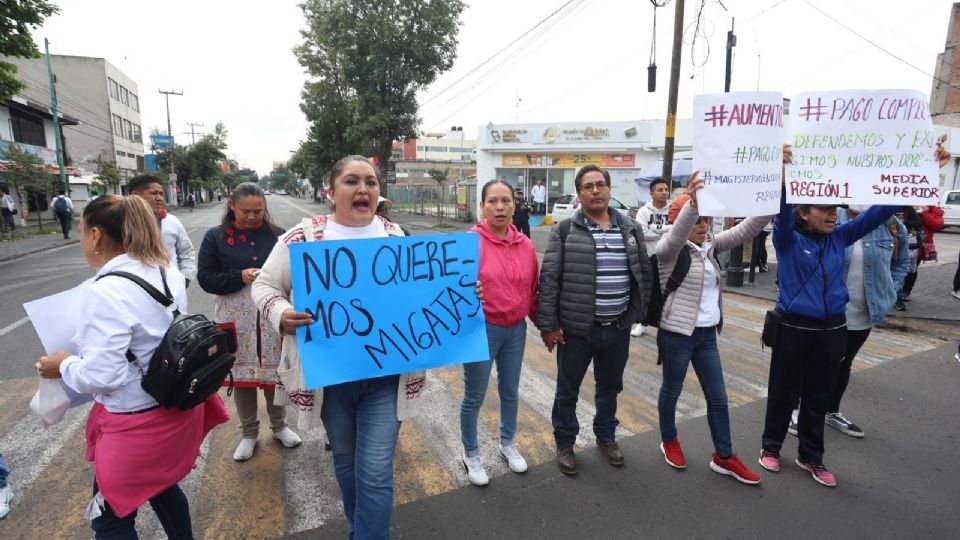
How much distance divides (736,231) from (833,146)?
0.70 m

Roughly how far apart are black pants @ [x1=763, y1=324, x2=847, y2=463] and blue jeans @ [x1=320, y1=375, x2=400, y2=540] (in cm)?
255

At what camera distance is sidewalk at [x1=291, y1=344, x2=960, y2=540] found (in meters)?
2.76

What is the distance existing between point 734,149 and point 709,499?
2.08 meters

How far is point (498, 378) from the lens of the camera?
128 inches

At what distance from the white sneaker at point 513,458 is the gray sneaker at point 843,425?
2463 mm

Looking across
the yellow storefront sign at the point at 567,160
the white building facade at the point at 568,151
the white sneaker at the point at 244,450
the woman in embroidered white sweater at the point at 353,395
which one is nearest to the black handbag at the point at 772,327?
the woman in embroidered white sweater at the point at 353,395

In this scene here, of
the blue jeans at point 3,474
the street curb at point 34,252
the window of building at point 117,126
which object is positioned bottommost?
the street curb at point 34,252

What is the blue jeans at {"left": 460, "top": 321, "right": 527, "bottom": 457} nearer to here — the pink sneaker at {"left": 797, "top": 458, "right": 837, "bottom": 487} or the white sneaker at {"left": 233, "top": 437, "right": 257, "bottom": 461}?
the white sneaker at {"left": 233, "top": 437, "right": 257, "bottom": 461}

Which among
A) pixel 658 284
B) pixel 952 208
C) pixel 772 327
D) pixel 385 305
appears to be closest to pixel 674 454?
pixel 772 327

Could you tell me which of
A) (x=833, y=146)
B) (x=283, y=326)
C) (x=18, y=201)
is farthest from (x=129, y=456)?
(x=18, y=201)

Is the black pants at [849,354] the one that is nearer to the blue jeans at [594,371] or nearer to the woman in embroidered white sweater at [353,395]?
the blue jeans at [594,371]

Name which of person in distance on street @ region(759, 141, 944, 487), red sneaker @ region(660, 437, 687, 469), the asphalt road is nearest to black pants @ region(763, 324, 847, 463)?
person in distance on street @ region(759, 141, 944, 487)

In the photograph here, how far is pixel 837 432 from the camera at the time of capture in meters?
3.92

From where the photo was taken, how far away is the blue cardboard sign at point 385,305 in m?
2.15
